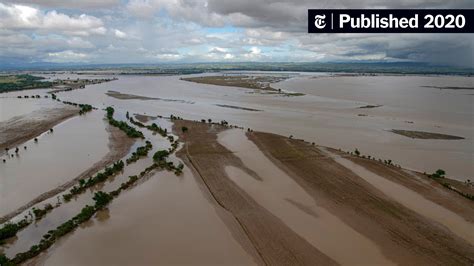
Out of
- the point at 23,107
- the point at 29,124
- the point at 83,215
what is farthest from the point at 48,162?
the point at 23,107

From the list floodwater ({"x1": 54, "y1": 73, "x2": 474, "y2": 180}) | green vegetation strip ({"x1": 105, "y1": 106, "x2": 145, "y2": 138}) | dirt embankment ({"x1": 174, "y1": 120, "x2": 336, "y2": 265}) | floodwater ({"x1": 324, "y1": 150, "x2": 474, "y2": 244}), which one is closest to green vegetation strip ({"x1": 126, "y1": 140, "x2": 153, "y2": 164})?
dirt embankment ({"x1": 174, "y1": 120, "x2": 336, "y2": 265})

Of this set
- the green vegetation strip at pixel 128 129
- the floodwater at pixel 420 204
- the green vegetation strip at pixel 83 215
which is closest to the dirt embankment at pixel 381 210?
the floodwater at pixel 420 204

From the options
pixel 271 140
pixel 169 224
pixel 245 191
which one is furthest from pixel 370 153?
pixel 169 224

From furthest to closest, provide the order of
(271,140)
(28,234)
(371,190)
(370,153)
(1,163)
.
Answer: (271,140), (370,153), (1,163), (371,190), (28,234)

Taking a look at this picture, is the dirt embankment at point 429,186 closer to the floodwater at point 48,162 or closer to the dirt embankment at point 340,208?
the dirt embankment at point 340,208

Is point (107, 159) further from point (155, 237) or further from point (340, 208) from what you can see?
point (340, 208)

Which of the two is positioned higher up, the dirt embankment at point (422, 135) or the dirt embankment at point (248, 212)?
the dirt embankment at point (422, 135)

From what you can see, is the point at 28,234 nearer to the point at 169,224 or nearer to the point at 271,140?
the point at 169,224
